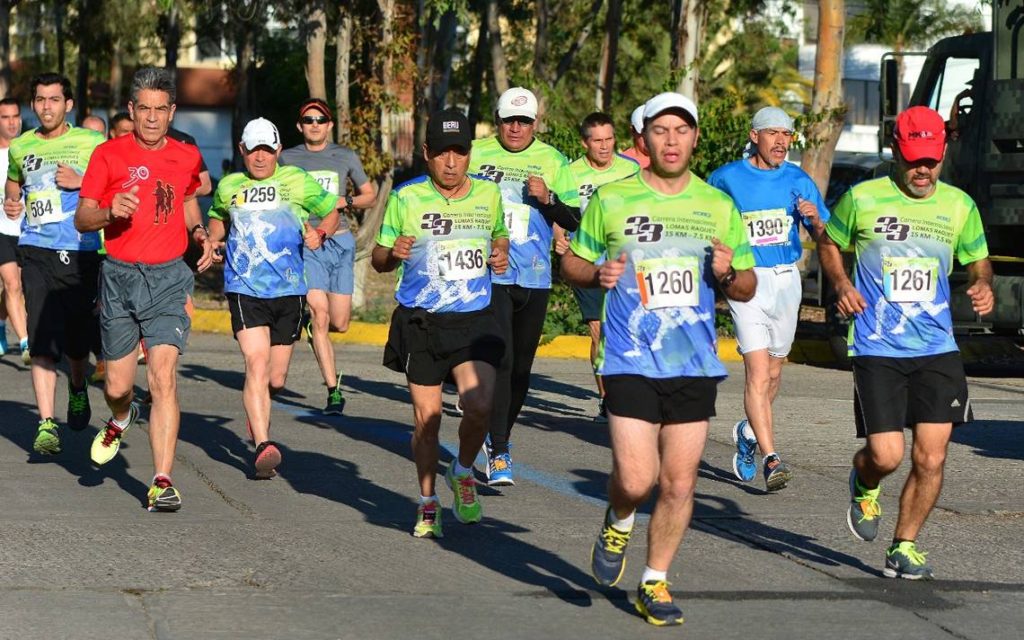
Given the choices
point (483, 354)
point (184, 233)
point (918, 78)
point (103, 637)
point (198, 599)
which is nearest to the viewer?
point (103, 637)

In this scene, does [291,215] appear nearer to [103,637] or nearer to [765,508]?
[765,508]

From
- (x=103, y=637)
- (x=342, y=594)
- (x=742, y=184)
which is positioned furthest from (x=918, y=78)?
(x=103, y=637)

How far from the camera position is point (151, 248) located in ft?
29.3

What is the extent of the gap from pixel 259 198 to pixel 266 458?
5.01 ft

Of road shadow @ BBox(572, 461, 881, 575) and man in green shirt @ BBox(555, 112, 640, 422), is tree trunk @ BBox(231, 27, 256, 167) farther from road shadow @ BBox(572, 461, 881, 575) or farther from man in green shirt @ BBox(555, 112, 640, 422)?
road shadow @ BBox(572, 461, 881, 575)

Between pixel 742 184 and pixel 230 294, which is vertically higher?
pixel 742 184

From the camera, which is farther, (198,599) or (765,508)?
(765,508)

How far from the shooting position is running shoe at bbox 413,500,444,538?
325 inches

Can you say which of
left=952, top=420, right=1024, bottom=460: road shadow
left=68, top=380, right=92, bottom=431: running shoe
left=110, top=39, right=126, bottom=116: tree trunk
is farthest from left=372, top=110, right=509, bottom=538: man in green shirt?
left=110, top=39, right=126, bottom=116: tree trunk

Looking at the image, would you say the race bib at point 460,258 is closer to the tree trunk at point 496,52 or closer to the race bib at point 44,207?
the race bib at point 44,207

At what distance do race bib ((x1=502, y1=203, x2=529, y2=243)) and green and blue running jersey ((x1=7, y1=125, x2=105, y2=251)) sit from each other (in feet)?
8.50

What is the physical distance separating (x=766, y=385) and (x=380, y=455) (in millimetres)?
2383

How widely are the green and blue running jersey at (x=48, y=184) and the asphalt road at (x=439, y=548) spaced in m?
1.23

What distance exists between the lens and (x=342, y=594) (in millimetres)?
7031
